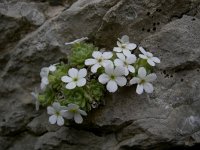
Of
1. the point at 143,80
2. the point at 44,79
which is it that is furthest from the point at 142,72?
the point at 44,79

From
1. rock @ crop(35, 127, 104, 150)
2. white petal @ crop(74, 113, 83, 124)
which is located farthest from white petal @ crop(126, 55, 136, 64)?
rock @ crop(35, 127, 104, 150)

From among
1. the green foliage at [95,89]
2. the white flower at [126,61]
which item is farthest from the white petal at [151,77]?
the green foliage at [95,89]

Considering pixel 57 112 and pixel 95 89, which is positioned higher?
pixel 95 89

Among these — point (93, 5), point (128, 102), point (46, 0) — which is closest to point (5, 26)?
point (46, 0)

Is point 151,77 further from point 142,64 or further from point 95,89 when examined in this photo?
point 95,89

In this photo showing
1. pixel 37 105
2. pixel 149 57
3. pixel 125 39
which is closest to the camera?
pixel 149 57

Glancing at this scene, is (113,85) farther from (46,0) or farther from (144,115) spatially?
(46,0)
